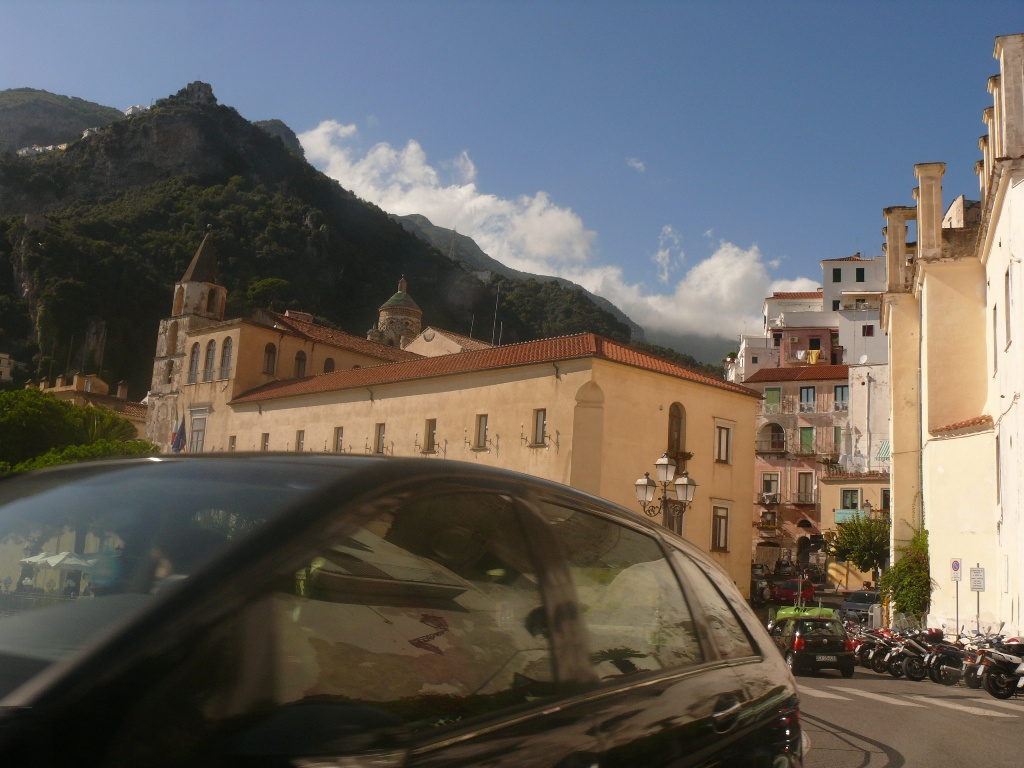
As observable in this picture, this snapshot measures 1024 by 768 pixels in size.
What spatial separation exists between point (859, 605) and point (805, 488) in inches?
1089

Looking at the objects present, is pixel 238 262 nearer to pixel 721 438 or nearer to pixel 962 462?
pixel 721 438

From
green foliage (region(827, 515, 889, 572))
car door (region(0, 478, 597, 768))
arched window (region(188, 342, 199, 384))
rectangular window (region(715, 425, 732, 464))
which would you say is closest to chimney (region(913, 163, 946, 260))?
rectangular window (region(715, 425, 732, 464))

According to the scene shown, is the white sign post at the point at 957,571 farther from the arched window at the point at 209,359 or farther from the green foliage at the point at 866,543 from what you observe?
the arched window at the point at 209,359

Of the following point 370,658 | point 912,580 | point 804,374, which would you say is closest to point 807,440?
point 804,374

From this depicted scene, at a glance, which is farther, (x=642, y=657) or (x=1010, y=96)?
(x=1010, y=96)

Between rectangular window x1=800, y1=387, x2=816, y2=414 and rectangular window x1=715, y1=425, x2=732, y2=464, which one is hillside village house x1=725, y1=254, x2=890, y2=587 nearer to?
rectangular window x1=800, y1=387, x2=816, y2=414

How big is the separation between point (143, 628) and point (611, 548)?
1.63 metres

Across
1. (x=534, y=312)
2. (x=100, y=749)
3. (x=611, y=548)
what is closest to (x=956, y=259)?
(x=611, y=548)

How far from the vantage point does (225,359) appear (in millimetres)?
52219

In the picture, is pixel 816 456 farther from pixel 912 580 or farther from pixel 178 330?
pixel 178 330

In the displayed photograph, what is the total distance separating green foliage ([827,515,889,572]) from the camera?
46.6 metres

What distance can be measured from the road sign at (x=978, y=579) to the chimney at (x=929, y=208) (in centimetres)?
1043

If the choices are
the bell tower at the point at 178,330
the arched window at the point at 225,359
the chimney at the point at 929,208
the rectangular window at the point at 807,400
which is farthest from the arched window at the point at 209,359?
the rectangular window at the point at 807,400

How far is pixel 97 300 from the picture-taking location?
100875mm
